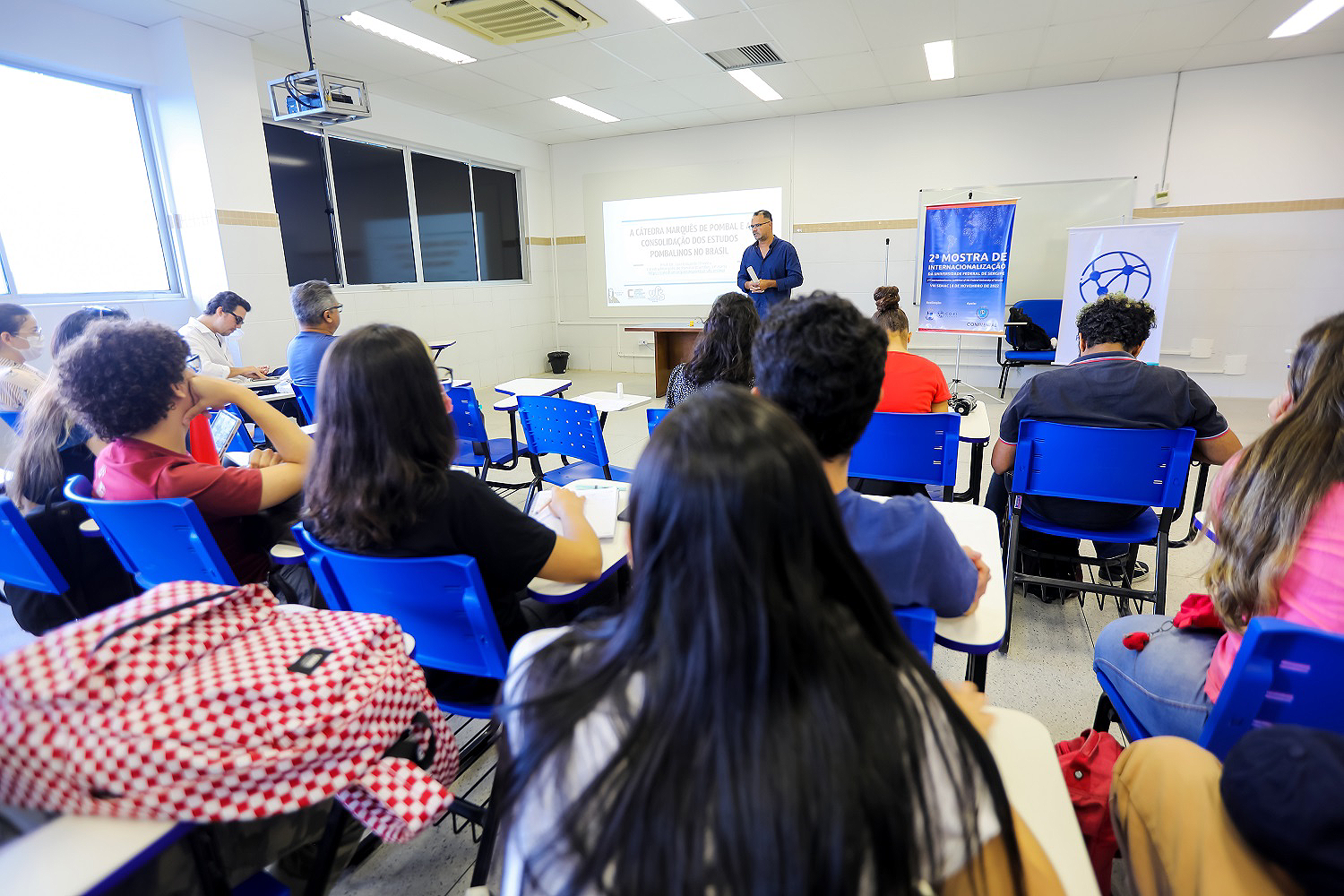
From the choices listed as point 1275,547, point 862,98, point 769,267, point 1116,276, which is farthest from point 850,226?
point 1275,547

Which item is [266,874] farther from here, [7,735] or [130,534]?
[130,534]

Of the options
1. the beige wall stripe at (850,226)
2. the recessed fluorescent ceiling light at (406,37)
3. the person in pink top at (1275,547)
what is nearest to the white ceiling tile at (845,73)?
the beige wall stripe at (850,226)

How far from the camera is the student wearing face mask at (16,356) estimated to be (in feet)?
9.17

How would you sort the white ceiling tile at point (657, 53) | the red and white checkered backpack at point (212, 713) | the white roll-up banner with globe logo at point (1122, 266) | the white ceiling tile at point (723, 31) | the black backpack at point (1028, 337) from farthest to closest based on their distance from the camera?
the black backpack at point (1028, 337) → the white roll-up banner with globe logo at point (1122, 266) → the white ceiling tile at point (657, 53) → the white ceiling tile at point (723, 31) → the red and white checkered backpack at point (212, 713)

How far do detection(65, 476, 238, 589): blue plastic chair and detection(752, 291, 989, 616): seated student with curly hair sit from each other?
1292mm

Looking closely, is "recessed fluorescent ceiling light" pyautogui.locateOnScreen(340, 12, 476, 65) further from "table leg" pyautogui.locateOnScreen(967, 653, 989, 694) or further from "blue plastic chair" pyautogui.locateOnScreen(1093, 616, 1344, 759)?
"blue plastic chair" pyautogui.locateOnScreen(1093, 616, 1344, 759)

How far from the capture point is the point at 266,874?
1.00m

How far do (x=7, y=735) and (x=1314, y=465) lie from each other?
6.24 ft

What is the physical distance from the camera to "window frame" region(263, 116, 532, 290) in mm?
5785

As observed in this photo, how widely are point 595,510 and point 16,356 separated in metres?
3.53

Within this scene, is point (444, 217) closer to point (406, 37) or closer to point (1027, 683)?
point (406, 37)

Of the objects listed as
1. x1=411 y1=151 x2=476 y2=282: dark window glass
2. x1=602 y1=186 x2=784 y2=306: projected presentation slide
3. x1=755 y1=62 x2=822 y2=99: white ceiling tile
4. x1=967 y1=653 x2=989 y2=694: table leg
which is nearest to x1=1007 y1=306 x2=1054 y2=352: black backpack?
x1=602 y1=186 x2=784 y2=306: projected presentation slide

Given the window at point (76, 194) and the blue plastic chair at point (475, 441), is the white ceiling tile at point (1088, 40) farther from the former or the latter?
the window at point (76, 194)

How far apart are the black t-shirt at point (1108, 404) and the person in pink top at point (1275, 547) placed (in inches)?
30.0
